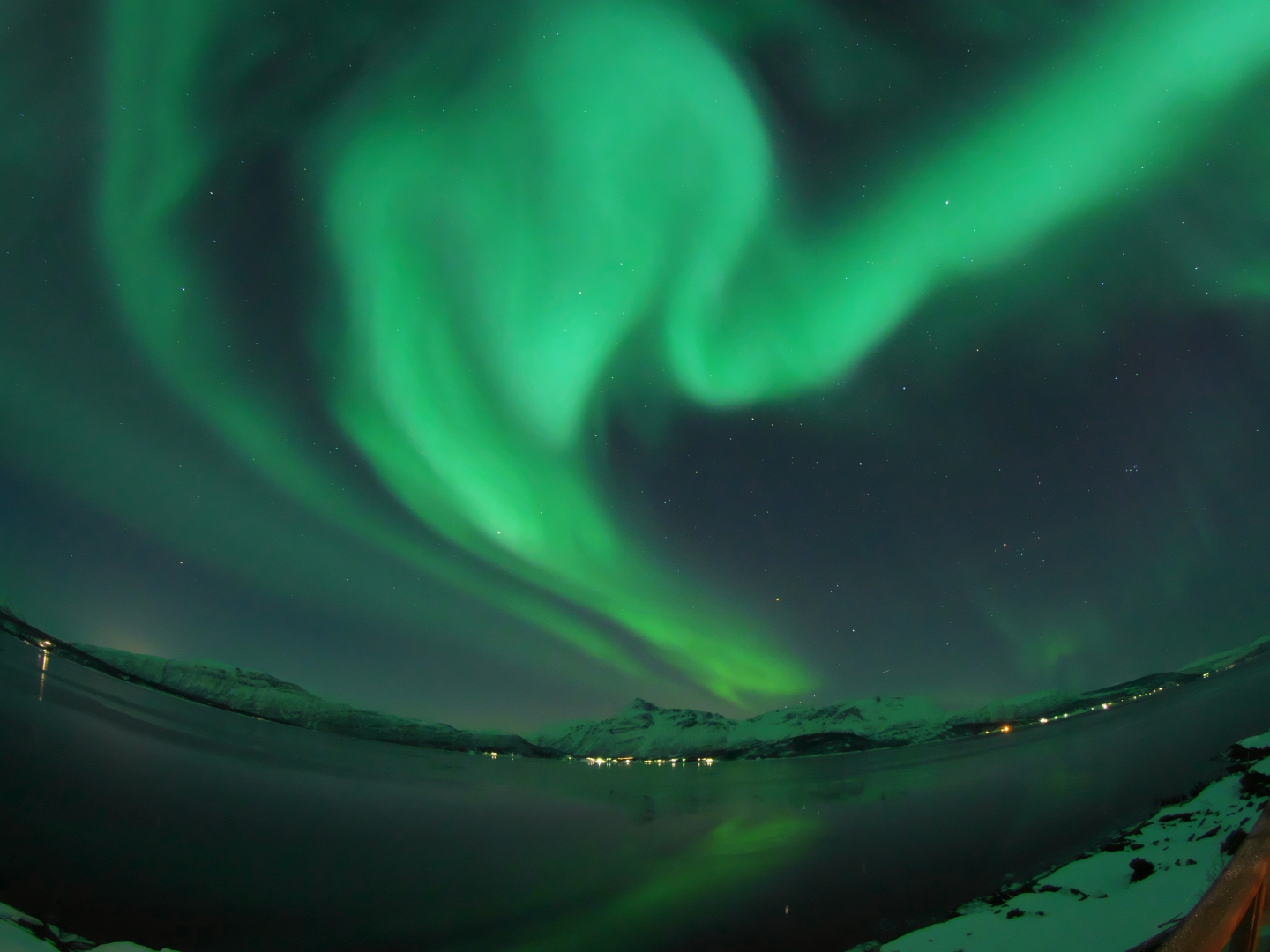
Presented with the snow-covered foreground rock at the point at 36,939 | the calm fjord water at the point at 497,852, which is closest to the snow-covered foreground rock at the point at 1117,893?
the calm fjord water at the point at 497,852

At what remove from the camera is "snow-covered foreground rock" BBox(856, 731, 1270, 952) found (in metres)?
10.6

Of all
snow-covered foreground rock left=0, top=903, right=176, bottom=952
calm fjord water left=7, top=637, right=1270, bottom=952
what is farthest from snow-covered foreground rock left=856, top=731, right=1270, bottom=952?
snow-covered foreground rock left=0, top=903, right=176, bottom=952

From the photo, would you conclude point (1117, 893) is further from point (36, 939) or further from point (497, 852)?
point (497, 852)

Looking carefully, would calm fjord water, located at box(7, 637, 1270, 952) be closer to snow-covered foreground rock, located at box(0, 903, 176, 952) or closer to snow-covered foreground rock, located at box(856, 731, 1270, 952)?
snow-covered foreground rock, located at box(0, 903, 176, 952)

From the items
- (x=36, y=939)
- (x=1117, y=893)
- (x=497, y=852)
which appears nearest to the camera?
(x=36, y=939)

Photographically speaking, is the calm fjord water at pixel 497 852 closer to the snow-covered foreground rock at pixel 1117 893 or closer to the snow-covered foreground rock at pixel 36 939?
the snow-covered foreground rock at pixel 36 939

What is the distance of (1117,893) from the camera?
1236 cm

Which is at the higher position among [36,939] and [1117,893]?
[36,939]

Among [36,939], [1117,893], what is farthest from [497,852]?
[1117,893]

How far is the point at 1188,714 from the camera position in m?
62.2

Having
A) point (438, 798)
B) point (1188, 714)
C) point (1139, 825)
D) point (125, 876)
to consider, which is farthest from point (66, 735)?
point (1188, 714)

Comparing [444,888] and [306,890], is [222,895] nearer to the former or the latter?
[306,890]

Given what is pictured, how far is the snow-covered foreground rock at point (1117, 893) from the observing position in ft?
34.7

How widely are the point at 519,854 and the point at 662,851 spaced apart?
6544mm
